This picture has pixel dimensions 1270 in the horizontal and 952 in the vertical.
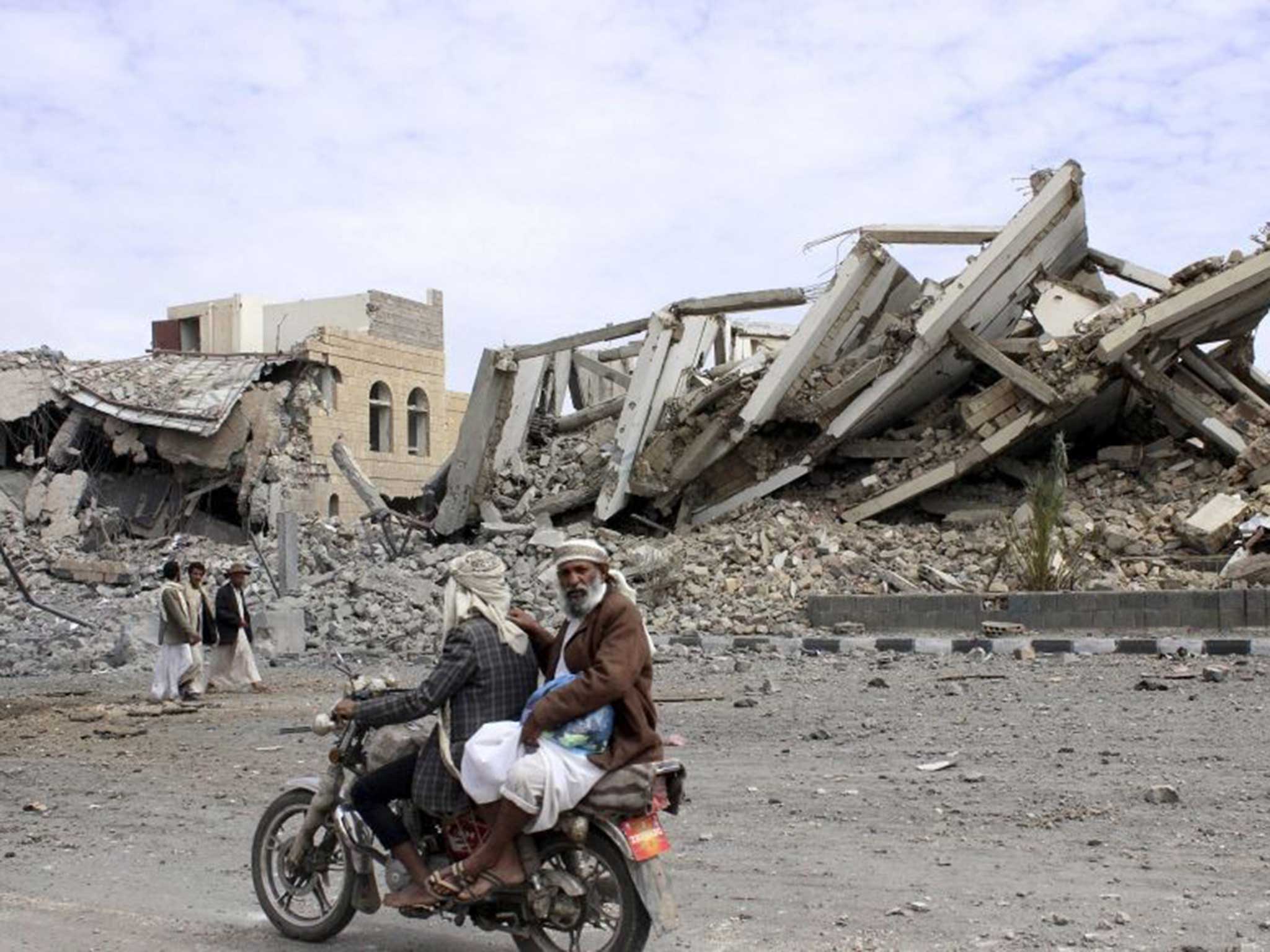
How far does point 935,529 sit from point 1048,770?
1087 cm

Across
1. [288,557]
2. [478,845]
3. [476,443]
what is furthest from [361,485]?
[478,845]

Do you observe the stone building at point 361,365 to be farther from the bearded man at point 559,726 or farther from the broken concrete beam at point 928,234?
the bearded man at point 559,726

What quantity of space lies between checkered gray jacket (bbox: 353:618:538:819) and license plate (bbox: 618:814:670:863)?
49 cm

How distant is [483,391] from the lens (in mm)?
19562

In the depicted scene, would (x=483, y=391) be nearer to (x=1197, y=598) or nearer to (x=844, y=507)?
(x=844, y=507)

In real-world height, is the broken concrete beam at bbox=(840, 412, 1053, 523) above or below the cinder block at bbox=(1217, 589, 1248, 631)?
above

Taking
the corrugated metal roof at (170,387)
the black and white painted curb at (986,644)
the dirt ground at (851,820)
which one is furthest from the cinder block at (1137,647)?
the corrugated metal roof at (170,387)

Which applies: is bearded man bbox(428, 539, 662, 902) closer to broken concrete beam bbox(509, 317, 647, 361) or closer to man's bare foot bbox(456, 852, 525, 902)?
man's bare foot bbox(456, 852, 525, 902)

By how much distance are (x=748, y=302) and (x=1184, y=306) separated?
5252mm

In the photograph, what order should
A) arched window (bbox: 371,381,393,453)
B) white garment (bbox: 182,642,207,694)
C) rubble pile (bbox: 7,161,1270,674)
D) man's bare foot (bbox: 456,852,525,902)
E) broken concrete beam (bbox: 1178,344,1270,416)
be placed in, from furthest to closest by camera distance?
arched window (bbox: 371,381,393,453) < broken concrete beam (bbox: 1178,344,1270,416) < rubble pile (bbox: 7,161,1270,674) < white garment (bbox: 182,642,207,694) < man's bare foot (bbox: 456,852,525,902)

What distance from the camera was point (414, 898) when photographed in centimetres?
411

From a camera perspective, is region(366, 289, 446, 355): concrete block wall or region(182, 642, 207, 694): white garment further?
region(366, 289, 446, 355): concrete block wall

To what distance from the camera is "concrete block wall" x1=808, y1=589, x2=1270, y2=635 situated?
1238 centimetres

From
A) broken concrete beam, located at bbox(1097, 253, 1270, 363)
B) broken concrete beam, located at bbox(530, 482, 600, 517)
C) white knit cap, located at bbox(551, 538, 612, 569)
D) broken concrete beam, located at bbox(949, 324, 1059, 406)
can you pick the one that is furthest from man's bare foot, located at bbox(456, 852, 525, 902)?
broken concrete beam, located at bbox(530, 482, 600, 517)
